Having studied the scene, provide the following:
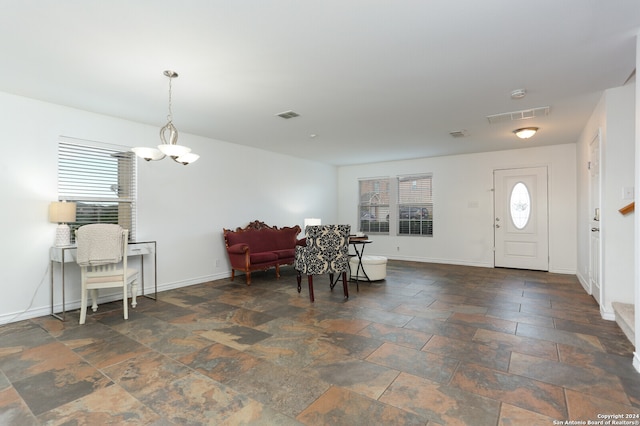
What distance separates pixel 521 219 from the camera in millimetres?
6379

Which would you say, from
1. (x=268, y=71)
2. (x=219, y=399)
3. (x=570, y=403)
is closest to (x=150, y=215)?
(x=268, y=71)

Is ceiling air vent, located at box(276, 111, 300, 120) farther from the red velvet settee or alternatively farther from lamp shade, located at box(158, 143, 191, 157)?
the red velvet settee

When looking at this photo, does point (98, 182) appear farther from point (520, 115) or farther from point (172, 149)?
point (520, 115)

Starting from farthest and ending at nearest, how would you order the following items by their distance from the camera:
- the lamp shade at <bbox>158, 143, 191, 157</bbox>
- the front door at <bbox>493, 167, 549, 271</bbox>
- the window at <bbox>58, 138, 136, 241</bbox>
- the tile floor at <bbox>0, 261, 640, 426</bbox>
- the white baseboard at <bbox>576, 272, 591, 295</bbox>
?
the front door at <bbox>493, 167, 549, 271</bbox>
the white baseboard at <bbox>576, 272, 591, 295</bbox>
the window at <bbox>58, 138, 136, 241</bbox>
the lamp shade at <bbox>158, 143, 191, 157</bbox>
the tile floor at <bbox>0, 261, 640, 426</bbox>

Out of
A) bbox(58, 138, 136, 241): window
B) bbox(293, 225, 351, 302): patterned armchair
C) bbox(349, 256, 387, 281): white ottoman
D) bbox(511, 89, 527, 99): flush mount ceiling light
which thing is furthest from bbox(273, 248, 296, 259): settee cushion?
bbox(511, 89, 527, 99): flush mount ceiling light

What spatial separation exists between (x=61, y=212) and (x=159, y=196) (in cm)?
130

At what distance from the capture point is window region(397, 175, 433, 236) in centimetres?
747

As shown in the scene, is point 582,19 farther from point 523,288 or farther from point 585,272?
point 585,272

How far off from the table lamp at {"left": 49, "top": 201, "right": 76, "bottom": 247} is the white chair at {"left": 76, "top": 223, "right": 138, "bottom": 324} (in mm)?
438

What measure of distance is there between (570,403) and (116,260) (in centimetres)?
415

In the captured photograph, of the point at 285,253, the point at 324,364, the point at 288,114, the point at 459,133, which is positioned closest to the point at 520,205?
the point at 459,133

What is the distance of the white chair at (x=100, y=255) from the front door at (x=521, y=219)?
6.67 metres

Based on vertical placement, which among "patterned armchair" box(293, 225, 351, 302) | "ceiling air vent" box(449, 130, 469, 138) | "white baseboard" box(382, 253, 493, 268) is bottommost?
"white baseboard" box(382, 253, 493, 268)

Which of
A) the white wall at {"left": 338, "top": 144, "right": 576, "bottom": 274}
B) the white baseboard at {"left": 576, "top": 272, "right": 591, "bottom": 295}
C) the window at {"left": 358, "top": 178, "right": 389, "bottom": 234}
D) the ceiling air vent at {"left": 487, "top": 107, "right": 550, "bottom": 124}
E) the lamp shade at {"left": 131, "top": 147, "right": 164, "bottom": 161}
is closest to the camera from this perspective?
the lamp shade at {"left": 131, "top": 147, "right": 164, "bottom": 161}
